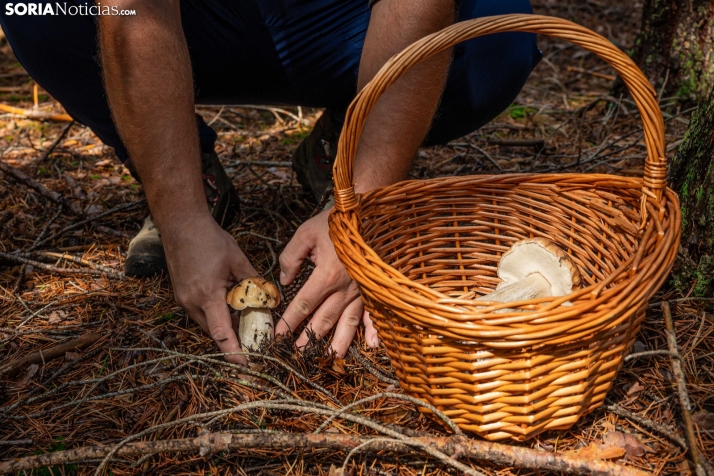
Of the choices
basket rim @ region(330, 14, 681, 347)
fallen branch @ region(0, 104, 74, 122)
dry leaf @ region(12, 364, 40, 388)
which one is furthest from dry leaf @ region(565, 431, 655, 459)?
fallen branch @ region(0, 104, 74, 122)

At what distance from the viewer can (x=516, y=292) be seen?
5.23ft

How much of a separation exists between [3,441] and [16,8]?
4.77 ft

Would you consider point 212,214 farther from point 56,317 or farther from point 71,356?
point 71,356

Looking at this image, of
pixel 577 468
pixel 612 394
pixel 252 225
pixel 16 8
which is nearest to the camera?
pixel 577 468

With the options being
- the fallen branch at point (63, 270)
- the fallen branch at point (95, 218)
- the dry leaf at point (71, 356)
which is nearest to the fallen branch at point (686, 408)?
the dry leaf at point (71, 356)

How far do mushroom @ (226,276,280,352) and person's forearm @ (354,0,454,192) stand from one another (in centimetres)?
45

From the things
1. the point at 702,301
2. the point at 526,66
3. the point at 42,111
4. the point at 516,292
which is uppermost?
the point at 526,66

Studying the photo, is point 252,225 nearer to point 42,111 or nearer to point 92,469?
point 92,469

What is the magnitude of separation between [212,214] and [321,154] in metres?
0.57

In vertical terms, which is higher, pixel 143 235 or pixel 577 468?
pixel 577 468

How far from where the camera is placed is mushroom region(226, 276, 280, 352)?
1628mm

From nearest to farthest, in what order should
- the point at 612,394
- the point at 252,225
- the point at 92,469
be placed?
1. the point at 92,469
2. the point at 612,394
3. the point at 252,225

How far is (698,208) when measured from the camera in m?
1.80

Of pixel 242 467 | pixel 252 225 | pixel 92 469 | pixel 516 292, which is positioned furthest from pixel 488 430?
pixel 252 225
